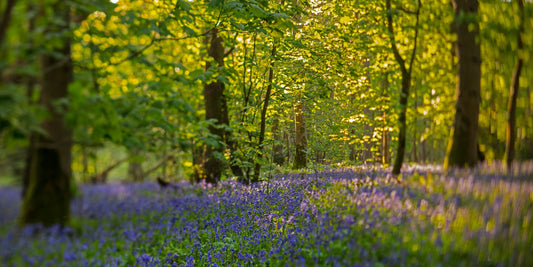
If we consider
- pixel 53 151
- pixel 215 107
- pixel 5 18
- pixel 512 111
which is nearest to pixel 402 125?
pixel 512 111

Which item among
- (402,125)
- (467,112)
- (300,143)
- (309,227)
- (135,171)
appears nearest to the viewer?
(135,171)

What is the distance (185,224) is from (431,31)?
20.9ft

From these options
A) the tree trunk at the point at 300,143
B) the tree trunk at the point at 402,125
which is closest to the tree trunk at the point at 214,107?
the tree trunk at the point at 300,143

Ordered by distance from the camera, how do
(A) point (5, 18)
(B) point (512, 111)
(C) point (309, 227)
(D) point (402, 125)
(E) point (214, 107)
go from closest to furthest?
1. (A) point (5, 18)
2. (B) point (512, 111)
3. (C) point (309, 227)
4. (D) point (402, 125)
5. (E) point (214, 107)

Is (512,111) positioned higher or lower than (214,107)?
lower

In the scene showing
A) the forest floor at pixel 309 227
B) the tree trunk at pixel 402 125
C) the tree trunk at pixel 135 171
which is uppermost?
Result: the tree trunk at pixel 402 125

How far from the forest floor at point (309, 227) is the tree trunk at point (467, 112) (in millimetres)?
360

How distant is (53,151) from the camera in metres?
2.50

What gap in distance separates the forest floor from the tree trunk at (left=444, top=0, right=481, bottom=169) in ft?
1.18

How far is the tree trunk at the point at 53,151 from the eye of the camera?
2375 mm

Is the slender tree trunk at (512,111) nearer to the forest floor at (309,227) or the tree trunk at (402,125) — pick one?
the forest floor at (309,227)

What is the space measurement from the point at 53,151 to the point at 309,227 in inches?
141

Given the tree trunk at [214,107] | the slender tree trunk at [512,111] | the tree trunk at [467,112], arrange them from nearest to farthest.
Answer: the slender tree trunk at [512,111] → the tree trunk at [467,112] → the tree trunk at [214,107]

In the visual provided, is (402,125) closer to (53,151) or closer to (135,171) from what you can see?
(135,171)
